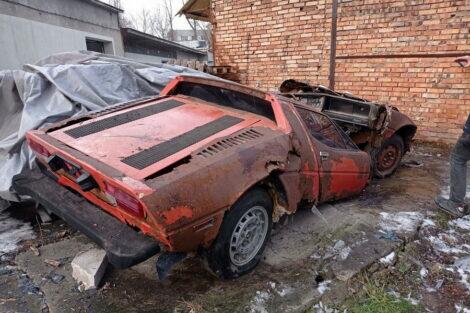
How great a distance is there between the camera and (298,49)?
25.4 feet

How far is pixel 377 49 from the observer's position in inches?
269

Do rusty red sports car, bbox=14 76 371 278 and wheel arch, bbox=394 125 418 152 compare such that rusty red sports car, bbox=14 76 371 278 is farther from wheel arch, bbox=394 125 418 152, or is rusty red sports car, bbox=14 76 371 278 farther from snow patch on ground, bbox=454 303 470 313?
wheel arch, bbox=394 125 418 152

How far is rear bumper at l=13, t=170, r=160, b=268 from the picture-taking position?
2158 mm

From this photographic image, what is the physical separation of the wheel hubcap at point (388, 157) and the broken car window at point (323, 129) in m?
1.53

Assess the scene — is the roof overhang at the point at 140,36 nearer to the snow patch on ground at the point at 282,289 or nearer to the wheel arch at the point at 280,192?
the wheel arch at the point at 280,192

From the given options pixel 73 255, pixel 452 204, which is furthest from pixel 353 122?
pixel 73 255

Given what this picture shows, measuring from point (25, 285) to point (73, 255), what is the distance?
1.47 feet

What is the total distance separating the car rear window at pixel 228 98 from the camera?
328 centimetres

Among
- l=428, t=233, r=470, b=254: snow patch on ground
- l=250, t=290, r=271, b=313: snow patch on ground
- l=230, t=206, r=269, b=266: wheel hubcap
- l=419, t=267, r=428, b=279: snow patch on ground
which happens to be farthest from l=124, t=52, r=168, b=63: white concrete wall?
l=419, t=267, r=428, b=279: snow patch on ground

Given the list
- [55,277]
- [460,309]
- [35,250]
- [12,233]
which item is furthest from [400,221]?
[12,233]

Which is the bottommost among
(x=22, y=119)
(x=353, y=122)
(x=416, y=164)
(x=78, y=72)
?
(x=416, y=164)

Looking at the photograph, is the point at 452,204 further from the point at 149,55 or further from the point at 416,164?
the point at 149,55

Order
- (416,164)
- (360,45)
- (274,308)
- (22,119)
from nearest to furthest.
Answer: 1. (274,308)
2. (22,119)
3. (416,164)
4. (360,45)

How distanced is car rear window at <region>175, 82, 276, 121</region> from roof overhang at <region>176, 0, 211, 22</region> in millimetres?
6716
